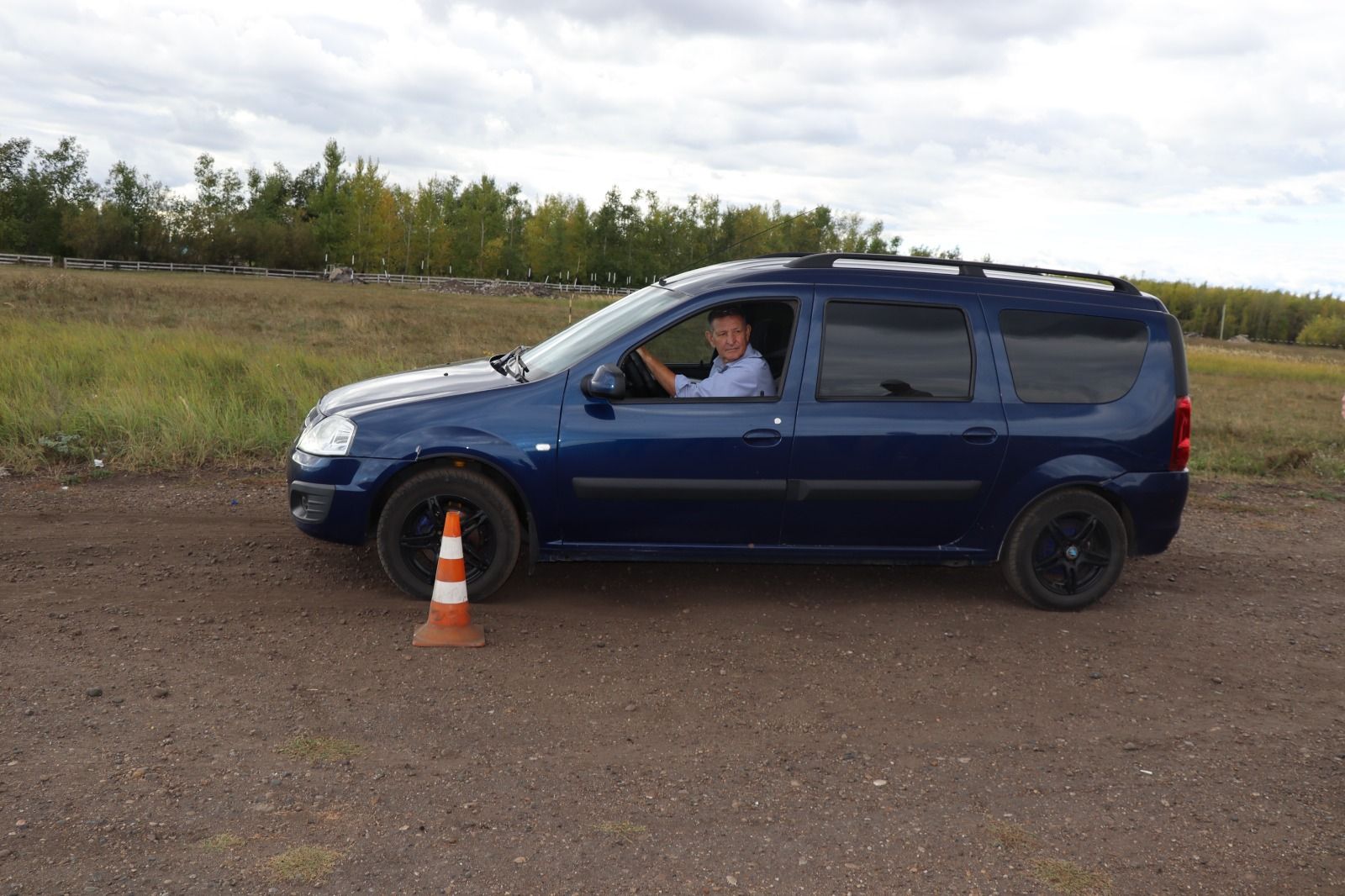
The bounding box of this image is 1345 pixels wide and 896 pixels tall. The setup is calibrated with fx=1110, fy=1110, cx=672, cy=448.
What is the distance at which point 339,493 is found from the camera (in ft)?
19.1

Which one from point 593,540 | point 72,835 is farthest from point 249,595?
point 72,835

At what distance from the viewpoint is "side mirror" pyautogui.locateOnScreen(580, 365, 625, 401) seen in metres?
5.68

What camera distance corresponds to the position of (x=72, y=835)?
3537mm

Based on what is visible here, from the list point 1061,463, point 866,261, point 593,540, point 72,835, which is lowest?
point 72,835

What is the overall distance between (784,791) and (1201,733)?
2.05 meters

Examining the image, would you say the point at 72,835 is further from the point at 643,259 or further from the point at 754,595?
the point at 643,259

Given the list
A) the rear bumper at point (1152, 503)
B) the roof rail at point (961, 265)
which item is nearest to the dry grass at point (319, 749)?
the roof rail at point (961, 265)

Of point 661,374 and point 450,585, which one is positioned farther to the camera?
point 661,374

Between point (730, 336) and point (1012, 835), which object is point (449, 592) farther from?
point (1012, 835)

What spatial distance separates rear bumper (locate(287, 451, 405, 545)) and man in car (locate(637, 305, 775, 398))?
5.01ft

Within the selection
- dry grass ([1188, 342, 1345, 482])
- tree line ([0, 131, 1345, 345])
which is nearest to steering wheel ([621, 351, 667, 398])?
dry grass ([1188, 342, 1345, 482])

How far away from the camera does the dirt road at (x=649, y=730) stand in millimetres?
3605

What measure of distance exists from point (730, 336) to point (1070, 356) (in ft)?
6.37

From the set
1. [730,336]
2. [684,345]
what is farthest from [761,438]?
[684,345]
